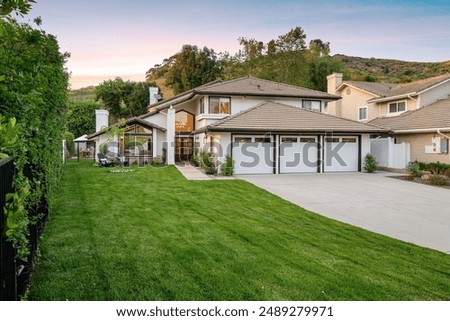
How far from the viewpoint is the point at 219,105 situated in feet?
75.0

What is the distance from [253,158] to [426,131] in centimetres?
973

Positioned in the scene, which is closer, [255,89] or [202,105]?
[202,105]

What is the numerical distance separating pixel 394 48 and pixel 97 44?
4.32m

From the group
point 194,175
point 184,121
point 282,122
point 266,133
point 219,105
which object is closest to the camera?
point 194,175

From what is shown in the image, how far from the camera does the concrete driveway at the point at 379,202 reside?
24.9 ft

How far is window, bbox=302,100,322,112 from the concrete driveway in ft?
29.0

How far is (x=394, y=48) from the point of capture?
5.30m

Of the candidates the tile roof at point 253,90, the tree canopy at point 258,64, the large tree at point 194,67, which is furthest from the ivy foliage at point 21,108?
the large tree at point 194,67

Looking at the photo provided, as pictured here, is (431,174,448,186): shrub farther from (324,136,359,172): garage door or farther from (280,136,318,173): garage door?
(280,136,318,173): garage door

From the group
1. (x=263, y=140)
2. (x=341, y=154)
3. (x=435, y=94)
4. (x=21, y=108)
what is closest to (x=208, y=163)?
(x=263, y=140)

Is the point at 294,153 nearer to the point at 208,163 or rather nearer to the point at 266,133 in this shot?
the point at 266,133

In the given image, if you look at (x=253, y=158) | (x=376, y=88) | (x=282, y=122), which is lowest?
(x=253, y=158)

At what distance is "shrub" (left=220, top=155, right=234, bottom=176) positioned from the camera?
17469 millimetres

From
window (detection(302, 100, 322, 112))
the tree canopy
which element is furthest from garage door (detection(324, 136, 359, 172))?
the tree canopy
